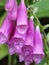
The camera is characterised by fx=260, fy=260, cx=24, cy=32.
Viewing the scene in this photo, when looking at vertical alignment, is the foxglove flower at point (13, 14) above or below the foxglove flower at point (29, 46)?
above

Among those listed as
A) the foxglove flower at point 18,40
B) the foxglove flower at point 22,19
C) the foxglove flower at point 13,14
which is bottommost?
the foxglove flower at point 18,40

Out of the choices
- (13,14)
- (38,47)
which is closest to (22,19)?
(13,14)

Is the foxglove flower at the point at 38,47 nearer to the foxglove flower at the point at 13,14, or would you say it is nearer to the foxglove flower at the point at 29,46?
the foxglove flower at the point at 29,46

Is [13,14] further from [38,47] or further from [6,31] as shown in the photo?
[38,47]

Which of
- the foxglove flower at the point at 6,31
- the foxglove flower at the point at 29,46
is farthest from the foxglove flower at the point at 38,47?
the foxglove flower at the point at 6,31

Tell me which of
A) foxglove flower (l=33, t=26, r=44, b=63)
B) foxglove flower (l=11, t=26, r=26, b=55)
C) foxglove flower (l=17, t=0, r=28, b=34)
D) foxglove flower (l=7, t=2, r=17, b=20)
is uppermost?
foxglove flower (l=7, t=2, r=17, b=20)

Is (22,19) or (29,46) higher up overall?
(22,19)

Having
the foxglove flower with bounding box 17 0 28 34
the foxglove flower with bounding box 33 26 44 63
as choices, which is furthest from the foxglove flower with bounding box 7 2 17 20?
the foxglove flower with bounding box 33 26 44 63

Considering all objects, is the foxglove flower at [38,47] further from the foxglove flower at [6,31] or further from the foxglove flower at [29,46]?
the foxglove flower at [6,31]

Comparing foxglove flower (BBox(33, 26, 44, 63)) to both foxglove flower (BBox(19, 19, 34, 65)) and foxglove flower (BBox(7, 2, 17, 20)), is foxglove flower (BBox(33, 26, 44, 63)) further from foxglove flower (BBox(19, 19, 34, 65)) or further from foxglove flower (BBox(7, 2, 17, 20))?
foxglove flower (BBox(7, 2, 17, 20))
